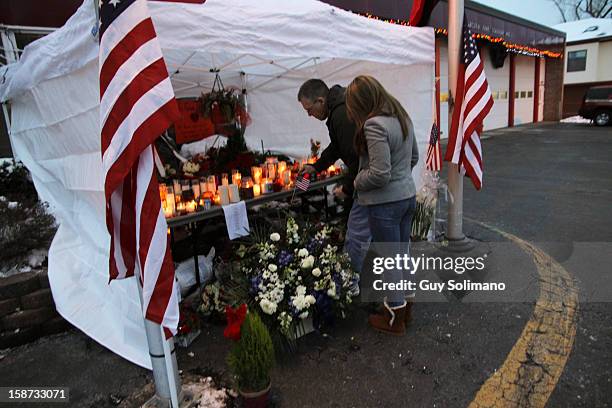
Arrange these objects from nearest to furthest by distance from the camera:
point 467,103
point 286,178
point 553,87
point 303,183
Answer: point 467,103, point 303,183, point 286,178, point 553,87

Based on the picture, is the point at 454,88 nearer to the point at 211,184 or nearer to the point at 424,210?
the point at 424,210

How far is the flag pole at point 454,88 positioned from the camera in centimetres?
404

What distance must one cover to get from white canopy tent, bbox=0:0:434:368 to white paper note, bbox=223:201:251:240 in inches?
38.9

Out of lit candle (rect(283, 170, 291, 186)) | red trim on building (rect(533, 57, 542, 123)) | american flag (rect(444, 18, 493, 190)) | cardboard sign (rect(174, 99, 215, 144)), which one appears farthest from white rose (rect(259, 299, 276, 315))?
red trim on building (rect(533, 57, 542, 123))

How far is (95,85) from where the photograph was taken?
2.79m


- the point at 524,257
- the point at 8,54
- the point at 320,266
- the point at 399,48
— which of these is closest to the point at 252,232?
the point at 320,266

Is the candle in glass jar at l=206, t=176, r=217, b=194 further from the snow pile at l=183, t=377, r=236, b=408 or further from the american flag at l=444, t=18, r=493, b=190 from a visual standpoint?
the american flag at l=444, t=18, r=493, b=190

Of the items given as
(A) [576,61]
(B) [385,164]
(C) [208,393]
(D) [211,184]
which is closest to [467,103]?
(B) [385,164]

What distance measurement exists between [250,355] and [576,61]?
30.9 m

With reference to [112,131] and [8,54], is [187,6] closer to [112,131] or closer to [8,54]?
[112,131]

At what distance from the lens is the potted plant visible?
2.28 meters

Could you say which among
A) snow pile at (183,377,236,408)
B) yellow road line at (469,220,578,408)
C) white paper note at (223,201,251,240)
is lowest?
yellow road line at (469,220,578,408)

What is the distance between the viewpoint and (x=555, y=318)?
3.30 metres

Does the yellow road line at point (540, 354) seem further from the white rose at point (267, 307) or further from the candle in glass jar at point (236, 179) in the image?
the candle in glass jar at point (236, 179)
